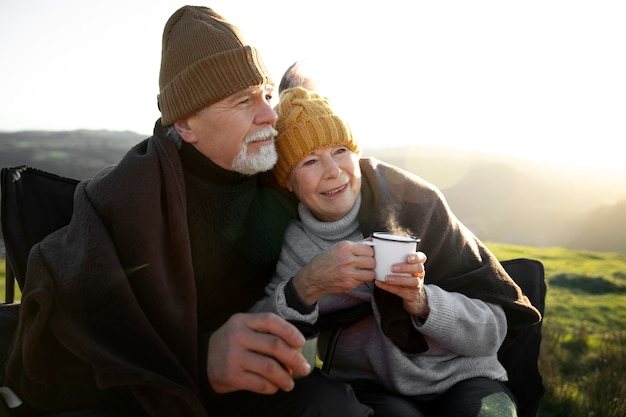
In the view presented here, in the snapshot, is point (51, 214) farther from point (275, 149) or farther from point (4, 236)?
point (275, 149)

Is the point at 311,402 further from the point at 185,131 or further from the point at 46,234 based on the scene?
the point at 46,234

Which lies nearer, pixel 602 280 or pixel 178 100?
pixel 178 100

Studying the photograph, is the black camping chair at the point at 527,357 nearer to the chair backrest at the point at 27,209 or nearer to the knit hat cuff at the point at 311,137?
the knit hat cuff at the point at 311,137

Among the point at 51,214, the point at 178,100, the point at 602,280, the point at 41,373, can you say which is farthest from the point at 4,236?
the point at 602,280

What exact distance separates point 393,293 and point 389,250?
1.18 feet

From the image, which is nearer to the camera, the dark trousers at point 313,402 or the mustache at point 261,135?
the dark trousers at point 313,402

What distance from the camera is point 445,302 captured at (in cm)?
251

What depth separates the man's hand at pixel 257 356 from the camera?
187 centimetres

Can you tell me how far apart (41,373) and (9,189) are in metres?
1.11

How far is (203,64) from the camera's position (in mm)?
2686

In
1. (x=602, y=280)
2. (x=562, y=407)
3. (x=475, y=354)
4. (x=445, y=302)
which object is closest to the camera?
(x=445, y=302)

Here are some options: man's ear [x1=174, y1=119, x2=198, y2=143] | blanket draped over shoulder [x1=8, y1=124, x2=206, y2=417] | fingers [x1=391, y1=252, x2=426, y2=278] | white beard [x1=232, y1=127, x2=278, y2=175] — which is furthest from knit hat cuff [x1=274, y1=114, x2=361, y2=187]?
fingers [x1=391, y1=252, x2=426, y2=278]

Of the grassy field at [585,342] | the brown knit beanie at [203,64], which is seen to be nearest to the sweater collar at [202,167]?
the brown knit beanie at [203,64]

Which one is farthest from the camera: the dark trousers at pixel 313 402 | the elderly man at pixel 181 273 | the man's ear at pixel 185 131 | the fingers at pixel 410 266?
the man's ear at pixel 185 131
